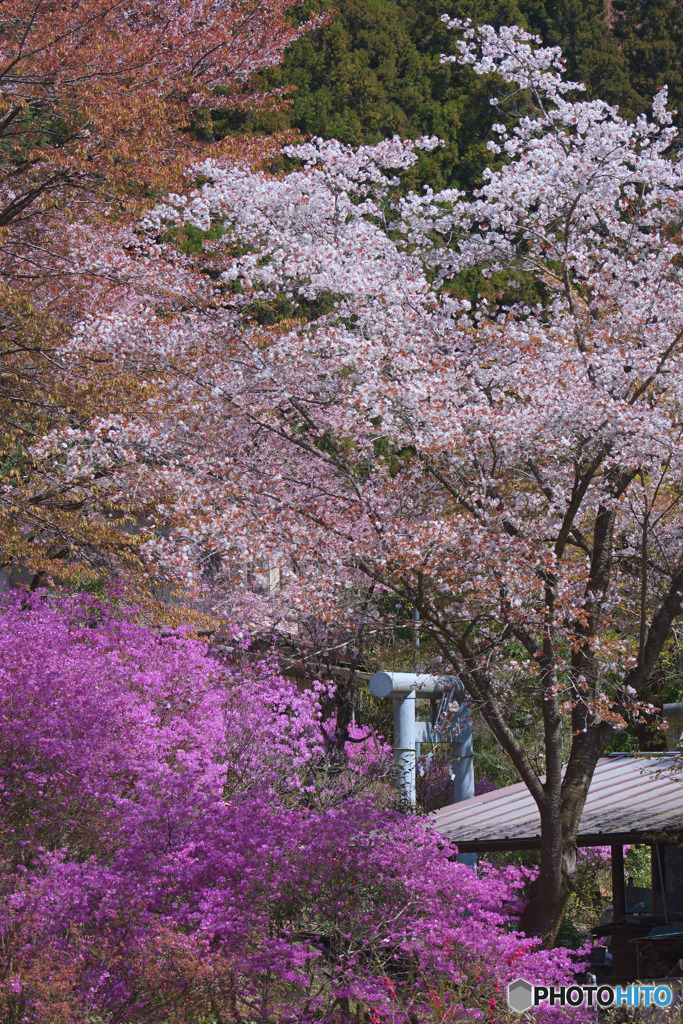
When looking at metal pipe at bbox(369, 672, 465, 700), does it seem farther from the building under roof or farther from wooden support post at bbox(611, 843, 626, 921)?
wooden support post at bbox(611, 843, 626, 921)

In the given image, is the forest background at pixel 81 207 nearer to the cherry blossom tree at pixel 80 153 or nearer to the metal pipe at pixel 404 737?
the cherry blossom tree at pixel 80 153

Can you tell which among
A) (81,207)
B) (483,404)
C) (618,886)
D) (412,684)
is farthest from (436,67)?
(618,886)

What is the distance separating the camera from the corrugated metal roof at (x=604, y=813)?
23.9 ft

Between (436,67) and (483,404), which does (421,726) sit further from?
(436,67)

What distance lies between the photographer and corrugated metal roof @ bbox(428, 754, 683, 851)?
23.9 ft

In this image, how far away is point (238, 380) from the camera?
9062 mm

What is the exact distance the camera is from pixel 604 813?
313 inches

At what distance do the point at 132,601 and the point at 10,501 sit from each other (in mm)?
1947

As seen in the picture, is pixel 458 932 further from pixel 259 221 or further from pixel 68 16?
pixel 68 16

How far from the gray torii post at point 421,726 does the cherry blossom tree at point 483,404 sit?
723 mm

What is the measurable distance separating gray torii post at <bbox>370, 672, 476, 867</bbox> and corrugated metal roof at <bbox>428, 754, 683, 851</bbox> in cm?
75

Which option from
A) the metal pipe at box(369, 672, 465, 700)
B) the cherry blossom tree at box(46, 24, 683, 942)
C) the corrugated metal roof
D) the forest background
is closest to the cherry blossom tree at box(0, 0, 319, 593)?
the forest background

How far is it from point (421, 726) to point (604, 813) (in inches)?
118

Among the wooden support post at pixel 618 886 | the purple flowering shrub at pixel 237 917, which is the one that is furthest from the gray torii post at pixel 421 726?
the purple flowering shrub at pixel 237 917
